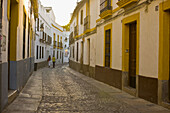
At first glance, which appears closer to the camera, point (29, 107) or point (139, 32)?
point (29, 107)

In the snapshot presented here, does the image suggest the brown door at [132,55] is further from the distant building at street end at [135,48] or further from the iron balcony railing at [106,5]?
the iron balcony railing at [106,5]

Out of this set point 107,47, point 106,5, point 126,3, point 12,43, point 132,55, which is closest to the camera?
point 12,43

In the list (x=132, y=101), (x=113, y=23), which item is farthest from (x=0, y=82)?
(x=113, y=23)

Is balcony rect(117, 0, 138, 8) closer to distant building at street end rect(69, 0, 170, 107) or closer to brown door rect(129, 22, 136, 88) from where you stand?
distant building at street end rect(69, 0, 170, 107)

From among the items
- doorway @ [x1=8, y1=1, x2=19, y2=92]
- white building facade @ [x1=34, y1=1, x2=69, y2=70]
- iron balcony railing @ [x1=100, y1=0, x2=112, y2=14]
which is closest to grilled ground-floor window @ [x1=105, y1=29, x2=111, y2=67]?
iron balcony railing @ [x1=100, y1=0, x2=112, y2=14]

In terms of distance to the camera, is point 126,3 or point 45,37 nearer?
point 126,3

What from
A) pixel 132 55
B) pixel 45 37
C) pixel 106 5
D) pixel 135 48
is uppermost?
pixel 106 5

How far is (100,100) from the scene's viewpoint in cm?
679

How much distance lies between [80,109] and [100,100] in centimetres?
138

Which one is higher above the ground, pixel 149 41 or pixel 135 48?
pixel 149 41

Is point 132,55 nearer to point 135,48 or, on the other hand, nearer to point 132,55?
point 132,55

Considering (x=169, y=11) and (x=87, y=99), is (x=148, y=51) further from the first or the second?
(x=87, y=99)

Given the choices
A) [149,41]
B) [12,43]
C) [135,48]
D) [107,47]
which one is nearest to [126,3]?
[135,48]

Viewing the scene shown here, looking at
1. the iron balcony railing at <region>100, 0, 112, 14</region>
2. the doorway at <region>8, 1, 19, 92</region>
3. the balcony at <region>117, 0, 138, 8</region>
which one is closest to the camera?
the doorway at <region>8, 1, 19, 92</region>
